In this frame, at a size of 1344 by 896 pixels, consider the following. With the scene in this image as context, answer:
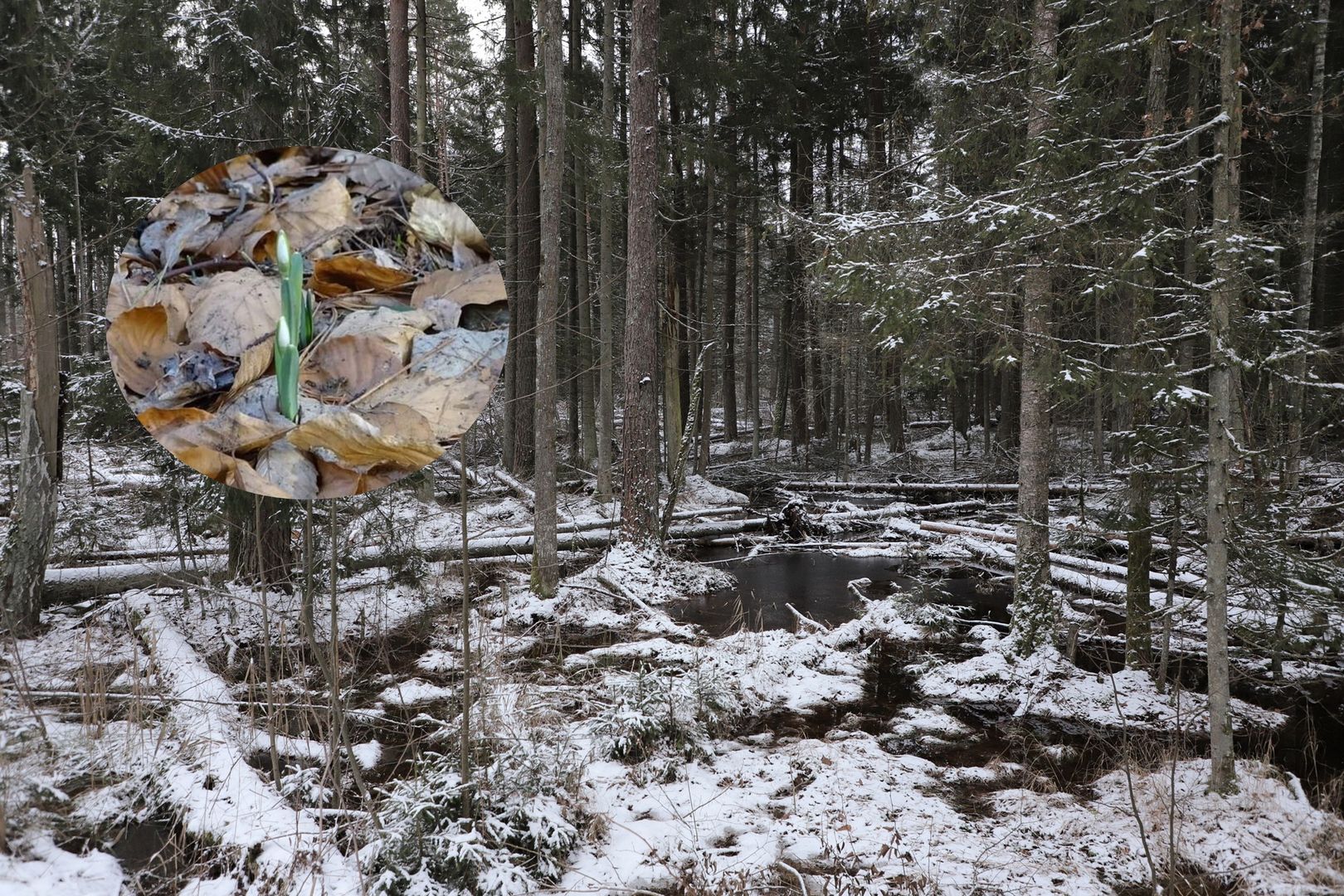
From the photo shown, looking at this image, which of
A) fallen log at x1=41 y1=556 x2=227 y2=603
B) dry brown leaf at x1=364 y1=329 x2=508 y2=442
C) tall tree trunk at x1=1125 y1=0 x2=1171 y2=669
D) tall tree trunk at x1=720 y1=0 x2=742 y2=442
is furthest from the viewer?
tall tree trunk at x1=720 y1=0 x2=742 y2=442

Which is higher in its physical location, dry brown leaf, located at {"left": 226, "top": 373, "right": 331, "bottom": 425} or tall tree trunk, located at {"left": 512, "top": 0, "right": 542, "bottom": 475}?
tall tree trunk, located at {"left": 512, "top": 0, "right": 542, "bottom": 475}

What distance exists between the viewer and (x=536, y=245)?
1519 centimetres

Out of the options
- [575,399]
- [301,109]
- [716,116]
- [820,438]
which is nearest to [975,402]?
[820,438]

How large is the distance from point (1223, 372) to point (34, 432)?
26.0 feet

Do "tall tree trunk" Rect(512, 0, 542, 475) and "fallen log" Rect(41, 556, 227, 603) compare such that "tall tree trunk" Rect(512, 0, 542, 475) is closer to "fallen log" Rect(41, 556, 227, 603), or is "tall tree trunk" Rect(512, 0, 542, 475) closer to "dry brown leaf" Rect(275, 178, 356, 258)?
"fallen log" Rect(41, 556, 227, 603)

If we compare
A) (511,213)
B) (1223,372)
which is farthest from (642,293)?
(1223,372)

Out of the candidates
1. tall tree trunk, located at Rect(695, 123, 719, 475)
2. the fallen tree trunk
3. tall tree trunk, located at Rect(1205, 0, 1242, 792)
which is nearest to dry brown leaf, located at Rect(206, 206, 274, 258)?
tall tree trunk, located at Rect(1205, 0, 1242, 792)

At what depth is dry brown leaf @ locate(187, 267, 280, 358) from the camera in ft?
6.12

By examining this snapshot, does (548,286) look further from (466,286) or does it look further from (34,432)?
(466,286)

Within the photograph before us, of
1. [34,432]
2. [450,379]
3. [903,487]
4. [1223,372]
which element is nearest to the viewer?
[450,379]

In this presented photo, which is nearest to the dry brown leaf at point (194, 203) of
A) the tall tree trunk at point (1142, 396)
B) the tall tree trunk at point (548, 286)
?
the tall tree trunk at point (1142, 396)

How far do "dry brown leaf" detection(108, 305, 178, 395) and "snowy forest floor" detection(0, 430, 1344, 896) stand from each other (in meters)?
0.67

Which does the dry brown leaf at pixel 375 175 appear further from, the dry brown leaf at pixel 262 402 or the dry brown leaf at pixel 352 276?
the dry brown leaf at pixel 262 402

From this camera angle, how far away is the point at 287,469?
1.88m
